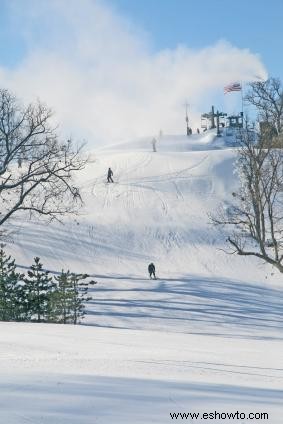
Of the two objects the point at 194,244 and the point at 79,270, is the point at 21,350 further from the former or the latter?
the point at 194,244

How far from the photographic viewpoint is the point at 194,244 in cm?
4103

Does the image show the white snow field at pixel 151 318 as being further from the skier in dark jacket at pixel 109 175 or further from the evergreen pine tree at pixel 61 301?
the evergreen pine tree at pixel 61 301

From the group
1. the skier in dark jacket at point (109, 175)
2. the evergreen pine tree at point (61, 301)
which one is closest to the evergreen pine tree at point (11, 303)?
the evergreen pine tree at point (61, 301)

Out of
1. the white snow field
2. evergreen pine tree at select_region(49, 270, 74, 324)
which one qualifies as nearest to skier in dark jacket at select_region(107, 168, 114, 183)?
the white snow field

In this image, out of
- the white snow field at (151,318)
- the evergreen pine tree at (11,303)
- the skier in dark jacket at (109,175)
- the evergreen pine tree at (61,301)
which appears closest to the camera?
the white snow field at (151,318)

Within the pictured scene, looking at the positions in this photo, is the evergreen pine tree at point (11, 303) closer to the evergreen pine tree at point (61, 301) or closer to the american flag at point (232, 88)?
the evergreen pine tree at point (61, 301)

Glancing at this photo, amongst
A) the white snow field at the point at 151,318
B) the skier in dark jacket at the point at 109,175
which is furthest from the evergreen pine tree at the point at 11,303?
the skier in dark jacket at the point at 109,175

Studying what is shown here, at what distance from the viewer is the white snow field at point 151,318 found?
5641 mm

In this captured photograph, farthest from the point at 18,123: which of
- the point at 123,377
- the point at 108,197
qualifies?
the point at 108,197

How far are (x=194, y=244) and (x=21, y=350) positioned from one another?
106 ft

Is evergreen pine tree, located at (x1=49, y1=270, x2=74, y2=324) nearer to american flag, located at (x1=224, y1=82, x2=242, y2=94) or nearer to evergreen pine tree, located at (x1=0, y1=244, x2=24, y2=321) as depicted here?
evergreen pine tree, located at (x1=0, y1=244, x2=24, y2=321)

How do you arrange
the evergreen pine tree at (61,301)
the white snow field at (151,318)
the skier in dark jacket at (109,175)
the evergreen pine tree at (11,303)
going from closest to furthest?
the white snow field at (151,318), the evergreen pine tree at (11,303), the evergreen pine tree at (61,301), the skier in dark jacket at (109,175)

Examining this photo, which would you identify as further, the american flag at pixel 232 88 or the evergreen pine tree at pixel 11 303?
the american flag at pixel 232 88

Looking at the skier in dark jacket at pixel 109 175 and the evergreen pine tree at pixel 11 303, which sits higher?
the skier in dark jacket at pixel 109 175
